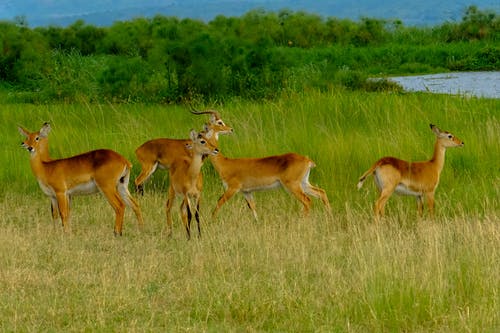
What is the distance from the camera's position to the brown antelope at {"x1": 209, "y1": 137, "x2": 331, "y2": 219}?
33.2 ft

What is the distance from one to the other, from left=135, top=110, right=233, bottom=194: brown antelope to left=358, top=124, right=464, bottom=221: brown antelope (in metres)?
2.28

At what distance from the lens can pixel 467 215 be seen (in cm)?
947

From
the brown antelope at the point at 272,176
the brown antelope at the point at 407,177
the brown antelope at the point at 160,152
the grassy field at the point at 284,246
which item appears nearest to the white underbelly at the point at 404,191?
the brown antelope at the point at 407,177

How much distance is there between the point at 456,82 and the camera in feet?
82.7

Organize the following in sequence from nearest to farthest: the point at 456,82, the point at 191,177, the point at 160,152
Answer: the point at 191,177, the point at 160,152, the point at 456,82

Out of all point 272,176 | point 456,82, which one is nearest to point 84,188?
point 272,176

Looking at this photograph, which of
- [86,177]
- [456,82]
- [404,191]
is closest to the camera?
[86,177]

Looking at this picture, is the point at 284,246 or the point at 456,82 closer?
the point at 284,246

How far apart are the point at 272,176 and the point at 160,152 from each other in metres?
1.73

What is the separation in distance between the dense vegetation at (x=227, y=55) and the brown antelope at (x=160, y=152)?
228 inches

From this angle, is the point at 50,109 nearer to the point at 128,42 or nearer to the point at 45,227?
the point at 45,227

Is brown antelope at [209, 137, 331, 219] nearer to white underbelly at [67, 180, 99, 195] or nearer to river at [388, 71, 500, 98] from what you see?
white underbelly at [67, 180, 99, 195]

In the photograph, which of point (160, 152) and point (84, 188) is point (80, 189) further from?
point (160, 152)

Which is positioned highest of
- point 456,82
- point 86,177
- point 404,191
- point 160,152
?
point 86,177
